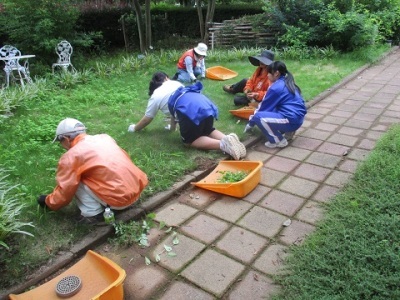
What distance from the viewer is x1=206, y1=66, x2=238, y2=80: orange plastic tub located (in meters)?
7.53

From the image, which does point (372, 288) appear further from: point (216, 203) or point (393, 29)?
point (393, 29)

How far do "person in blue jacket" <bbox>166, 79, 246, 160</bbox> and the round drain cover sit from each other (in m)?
2.15

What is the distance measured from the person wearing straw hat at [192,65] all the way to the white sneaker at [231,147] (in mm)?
3389

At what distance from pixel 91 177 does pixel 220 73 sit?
5.52 metres

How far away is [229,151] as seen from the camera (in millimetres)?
3996

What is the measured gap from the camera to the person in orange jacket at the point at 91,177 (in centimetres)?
275

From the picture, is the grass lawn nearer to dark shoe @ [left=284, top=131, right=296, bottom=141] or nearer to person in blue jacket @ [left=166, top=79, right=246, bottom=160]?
person in blue jacket @ [left=166, top=79, right=246, bottom=160]

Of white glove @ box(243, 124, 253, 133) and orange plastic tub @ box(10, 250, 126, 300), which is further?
white glove @ box(243, 124, 253, 133)

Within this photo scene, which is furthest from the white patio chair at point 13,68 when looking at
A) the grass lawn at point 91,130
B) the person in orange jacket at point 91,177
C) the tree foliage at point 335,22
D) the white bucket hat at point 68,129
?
the tree foliage at point 335,22

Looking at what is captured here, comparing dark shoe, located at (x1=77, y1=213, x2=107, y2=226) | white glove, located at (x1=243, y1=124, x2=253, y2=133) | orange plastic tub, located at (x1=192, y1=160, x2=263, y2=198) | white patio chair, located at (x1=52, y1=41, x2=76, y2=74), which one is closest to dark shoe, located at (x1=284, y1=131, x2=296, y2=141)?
white glove, located at (x1=243, y1=124, x2=253, y2=133)

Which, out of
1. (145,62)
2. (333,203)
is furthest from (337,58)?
(333,203)

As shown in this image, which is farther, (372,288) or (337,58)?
(337,58)

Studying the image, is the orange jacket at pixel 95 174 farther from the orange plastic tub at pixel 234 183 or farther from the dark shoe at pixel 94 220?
the orange plastic tub at pixel 234 183

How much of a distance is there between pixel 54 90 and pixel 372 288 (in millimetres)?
6367
